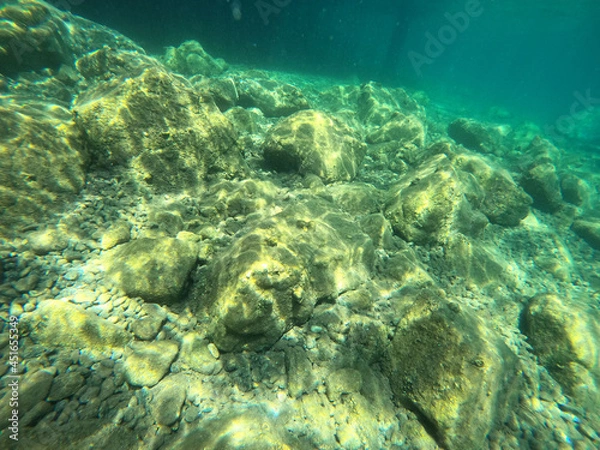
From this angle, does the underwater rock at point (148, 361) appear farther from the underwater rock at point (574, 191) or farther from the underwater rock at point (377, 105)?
the underwater rock at point (574, 191)

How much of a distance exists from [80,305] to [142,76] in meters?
3.77

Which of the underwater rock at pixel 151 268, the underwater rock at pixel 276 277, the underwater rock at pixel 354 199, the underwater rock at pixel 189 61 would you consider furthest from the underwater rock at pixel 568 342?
the underwater rock at pixel 189 61

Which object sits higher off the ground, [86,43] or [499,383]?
[86,43]

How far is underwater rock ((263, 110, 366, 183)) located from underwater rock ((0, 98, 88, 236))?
3.54 meters

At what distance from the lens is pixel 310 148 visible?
5895 millimetres

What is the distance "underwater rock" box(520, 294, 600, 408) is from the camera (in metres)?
3.83

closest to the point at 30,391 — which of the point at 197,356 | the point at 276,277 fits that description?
the point at 197,356

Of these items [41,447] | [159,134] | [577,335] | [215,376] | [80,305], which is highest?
[159,134]

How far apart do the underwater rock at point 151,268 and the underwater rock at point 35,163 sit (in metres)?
1.03

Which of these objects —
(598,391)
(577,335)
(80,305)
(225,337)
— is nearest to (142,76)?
(80,305)

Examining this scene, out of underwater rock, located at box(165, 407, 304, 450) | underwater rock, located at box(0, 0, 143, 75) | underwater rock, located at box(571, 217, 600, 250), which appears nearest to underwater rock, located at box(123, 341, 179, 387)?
underwater rock, located at box(165, 407, 304, 450)

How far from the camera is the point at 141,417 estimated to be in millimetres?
2342

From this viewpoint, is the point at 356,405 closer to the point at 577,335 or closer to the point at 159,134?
the point at 577,335

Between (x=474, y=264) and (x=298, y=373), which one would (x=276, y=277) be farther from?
(x=474, y=264)
